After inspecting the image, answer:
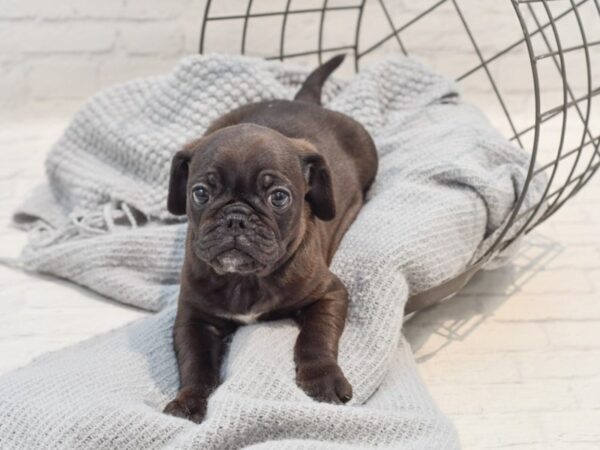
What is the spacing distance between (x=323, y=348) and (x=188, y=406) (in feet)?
1.03

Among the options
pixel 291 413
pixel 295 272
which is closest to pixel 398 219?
pixel 295 272

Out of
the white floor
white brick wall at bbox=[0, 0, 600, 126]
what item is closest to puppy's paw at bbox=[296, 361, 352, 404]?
the white floor

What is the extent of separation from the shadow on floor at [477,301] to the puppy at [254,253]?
1.12 feet

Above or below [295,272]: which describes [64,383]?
below

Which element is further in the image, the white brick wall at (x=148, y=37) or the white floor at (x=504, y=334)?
the white brick wall at (x=148, y=37)

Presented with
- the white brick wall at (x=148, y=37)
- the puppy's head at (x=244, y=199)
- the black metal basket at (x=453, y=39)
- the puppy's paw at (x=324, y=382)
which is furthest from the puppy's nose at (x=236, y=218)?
the white brick wall at (x=148, y=37)

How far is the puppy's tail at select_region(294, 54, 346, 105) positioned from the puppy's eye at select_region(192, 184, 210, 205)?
1053mm

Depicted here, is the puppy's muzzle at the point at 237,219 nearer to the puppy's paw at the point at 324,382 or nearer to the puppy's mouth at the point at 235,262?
the puppy's mouth at the point at 235,262

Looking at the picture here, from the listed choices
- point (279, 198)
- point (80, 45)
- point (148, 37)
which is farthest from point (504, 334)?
point (80, 45)

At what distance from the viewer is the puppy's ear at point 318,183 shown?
7.02 ft

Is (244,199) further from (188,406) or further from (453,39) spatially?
(453,39)

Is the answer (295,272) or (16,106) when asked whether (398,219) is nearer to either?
(295,272)

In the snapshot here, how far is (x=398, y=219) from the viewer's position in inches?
95.3

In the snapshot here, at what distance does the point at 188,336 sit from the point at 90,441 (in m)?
0.38
